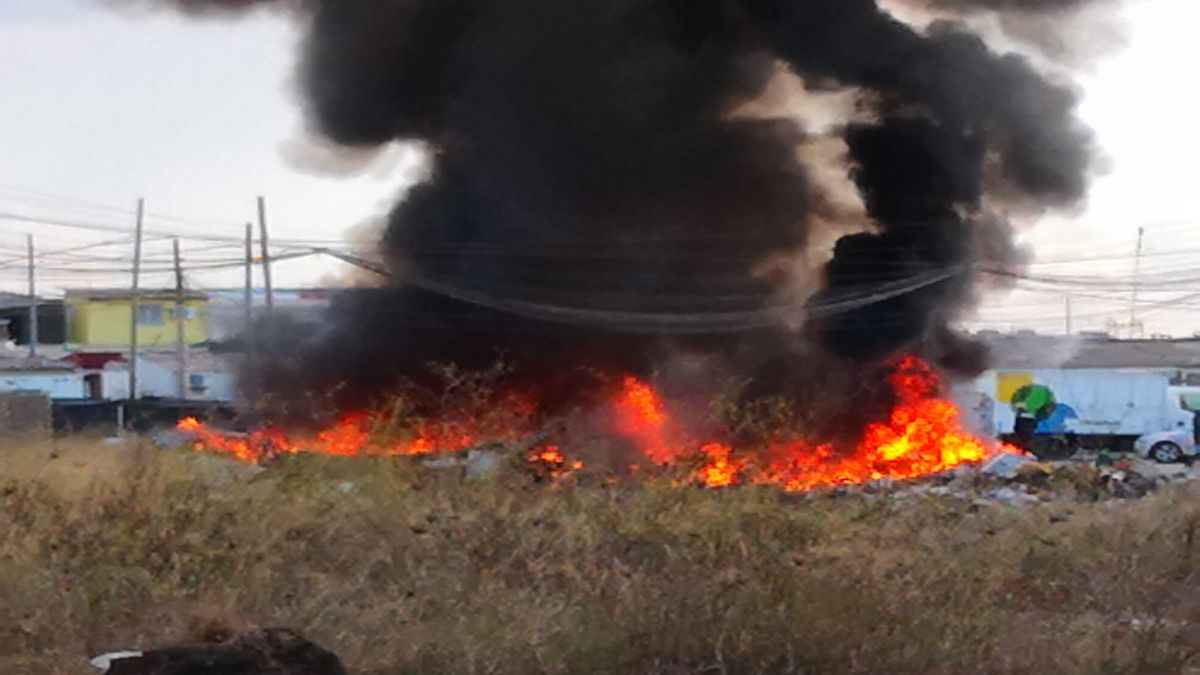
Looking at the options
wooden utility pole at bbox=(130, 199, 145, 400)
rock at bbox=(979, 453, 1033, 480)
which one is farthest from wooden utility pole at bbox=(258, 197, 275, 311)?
rock at bbox=(979, 453, 1033, 480)

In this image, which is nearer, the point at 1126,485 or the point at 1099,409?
the point at 1126,485

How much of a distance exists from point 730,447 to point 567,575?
488 centimetres

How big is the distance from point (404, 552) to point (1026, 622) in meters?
3.60

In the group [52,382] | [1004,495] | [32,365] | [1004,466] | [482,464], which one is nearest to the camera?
Result: [482,464]

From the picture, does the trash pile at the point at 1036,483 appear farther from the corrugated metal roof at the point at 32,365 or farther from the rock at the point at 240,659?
the corrugated metal roof at the point at 32,365

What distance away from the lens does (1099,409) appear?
3491 centimetres

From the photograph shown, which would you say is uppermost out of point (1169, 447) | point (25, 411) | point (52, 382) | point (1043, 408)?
point (25, 411)

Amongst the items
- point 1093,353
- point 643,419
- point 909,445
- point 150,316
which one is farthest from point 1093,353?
point 150,316

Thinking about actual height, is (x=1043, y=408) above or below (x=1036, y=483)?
below

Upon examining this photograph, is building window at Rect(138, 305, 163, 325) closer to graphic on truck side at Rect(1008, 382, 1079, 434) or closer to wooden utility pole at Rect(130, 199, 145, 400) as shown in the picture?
wooden utility pole at Rect(130, 199, 145, 400)

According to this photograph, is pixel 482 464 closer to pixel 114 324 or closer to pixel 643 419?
pixel 643 419

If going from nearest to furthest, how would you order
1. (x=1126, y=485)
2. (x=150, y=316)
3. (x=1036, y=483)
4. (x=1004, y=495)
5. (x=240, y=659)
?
(x=240, y=659) → (x=1004, y=495) → (x=1036, y=483) → (x=1126, y=485) → (x=150, y=316)

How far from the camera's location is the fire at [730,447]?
1102 centimetres

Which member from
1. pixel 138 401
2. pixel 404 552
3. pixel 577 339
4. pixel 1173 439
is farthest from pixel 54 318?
pixel 404 552
